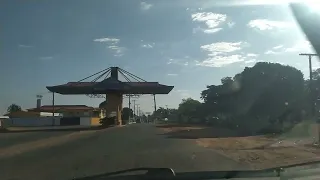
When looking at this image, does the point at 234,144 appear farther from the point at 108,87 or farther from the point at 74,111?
the point at 74,111

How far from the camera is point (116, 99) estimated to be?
81500 mm

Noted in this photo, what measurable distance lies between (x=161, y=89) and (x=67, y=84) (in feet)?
56.0

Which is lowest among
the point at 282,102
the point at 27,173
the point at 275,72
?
the point at 27,173

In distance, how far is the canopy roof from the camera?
249 feet

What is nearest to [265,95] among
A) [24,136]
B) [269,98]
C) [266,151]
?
[269,98]

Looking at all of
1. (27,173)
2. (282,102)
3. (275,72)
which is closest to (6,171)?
(27,173)

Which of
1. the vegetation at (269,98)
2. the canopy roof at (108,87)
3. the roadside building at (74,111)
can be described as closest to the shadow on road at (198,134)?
the vegetation at (269,98)

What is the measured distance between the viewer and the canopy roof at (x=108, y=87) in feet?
249

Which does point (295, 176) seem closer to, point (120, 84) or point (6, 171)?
point (6, 171)

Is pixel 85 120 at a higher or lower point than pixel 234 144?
higher

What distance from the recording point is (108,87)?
75750mm

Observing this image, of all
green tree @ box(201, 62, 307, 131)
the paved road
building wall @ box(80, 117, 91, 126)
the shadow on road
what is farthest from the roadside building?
the shadow on road

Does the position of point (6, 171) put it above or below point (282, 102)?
below

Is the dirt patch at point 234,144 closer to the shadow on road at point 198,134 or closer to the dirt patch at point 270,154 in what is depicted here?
Result: the dirt patch at point 270,154
